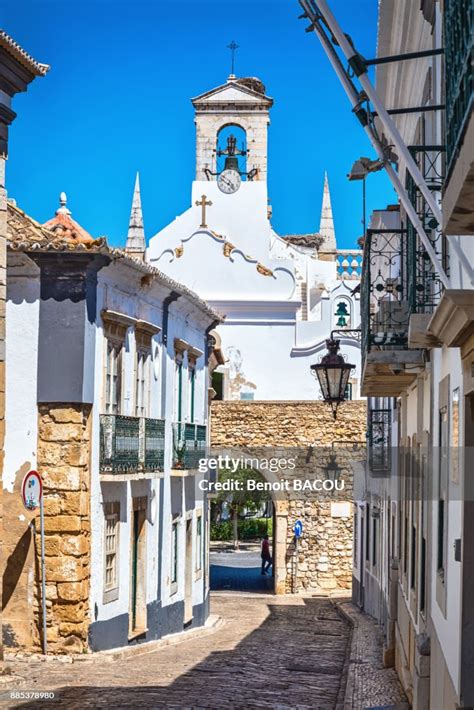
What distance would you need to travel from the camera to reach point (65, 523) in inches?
571

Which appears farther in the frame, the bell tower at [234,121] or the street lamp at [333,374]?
the bell tower at [234,121]

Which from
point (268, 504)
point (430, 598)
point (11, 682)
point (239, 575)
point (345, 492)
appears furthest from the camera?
point (268, 504)

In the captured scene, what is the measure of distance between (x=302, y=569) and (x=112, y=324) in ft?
54.1

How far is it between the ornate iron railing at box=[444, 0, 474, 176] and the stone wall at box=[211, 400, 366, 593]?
26.0m

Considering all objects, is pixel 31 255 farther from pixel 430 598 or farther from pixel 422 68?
pixel 430 598

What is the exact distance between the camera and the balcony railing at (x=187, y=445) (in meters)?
19.2

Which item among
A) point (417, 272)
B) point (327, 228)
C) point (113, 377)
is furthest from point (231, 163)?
point (417, 272)

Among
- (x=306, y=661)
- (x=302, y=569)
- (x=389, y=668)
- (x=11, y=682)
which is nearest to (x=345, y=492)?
(x=302, y=569)

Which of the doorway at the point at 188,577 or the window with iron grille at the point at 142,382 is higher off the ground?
the window with iron grille at the point at 142,382

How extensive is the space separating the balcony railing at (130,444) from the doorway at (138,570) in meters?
0.73

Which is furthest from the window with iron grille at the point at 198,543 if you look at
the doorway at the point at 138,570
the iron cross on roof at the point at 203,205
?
the iron cross on roof at the point at 203,205

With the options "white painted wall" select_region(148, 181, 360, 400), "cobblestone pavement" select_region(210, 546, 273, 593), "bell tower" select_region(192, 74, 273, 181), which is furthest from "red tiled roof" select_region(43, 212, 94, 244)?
"bell tower" select_region(192, 74, 273, 181)

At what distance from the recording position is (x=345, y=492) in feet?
101

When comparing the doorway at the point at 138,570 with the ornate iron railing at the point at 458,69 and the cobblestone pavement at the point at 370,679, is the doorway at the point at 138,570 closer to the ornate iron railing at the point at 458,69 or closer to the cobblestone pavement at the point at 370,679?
the cobblestone pavement at the point at 370,679
